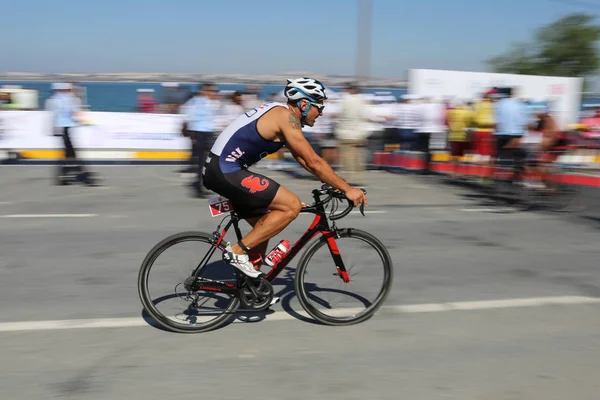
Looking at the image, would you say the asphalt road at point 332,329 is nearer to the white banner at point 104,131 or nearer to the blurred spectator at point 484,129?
the blurred spectator at point 484,129

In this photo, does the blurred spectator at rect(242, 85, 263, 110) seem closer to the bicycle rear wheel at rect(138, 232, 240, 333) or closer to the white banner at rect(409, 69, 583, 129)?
the white banner at rect(409, 69, 583, 129)

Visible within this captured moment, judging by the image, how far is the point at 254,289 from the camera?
14.2 feet

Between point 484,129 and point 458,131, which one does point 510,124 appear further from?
point 458,131

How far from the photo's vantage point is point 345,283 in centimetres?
477

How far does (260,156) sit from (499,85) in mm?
17532

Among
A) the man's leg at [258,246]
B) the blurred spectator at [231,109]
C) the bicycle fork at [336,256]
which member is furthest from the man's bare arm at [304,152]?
the blurred spectator at [231,109]

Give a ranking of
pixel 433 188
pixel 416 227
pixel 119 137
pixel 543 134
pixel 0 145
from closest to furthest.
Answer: pixel 416 227 < pixel 543 134 < pixel 433 188 < pixel 0 145 < pixel 119 137

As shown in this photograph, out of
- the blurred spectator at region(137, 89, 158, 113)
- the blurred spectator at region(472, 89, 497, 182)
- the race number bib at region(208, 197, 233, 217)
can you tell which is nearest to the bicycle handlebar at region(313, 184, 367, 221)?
the race number bib at region(208, 197, 233, 217)

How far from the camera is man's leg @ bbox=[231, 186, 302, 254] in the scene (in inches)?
165

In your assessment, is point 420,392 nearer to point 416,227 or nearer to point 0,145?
point 416,227

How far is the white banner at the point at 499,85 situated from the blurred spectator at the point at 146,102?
283 inches

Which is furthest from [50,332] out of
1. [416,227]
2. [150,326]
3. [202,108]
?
[202,108]

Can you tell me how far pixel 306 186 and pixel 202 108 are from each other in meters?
2.50

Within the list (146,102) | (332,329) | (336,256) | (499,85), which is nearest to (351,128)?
(146,102)
